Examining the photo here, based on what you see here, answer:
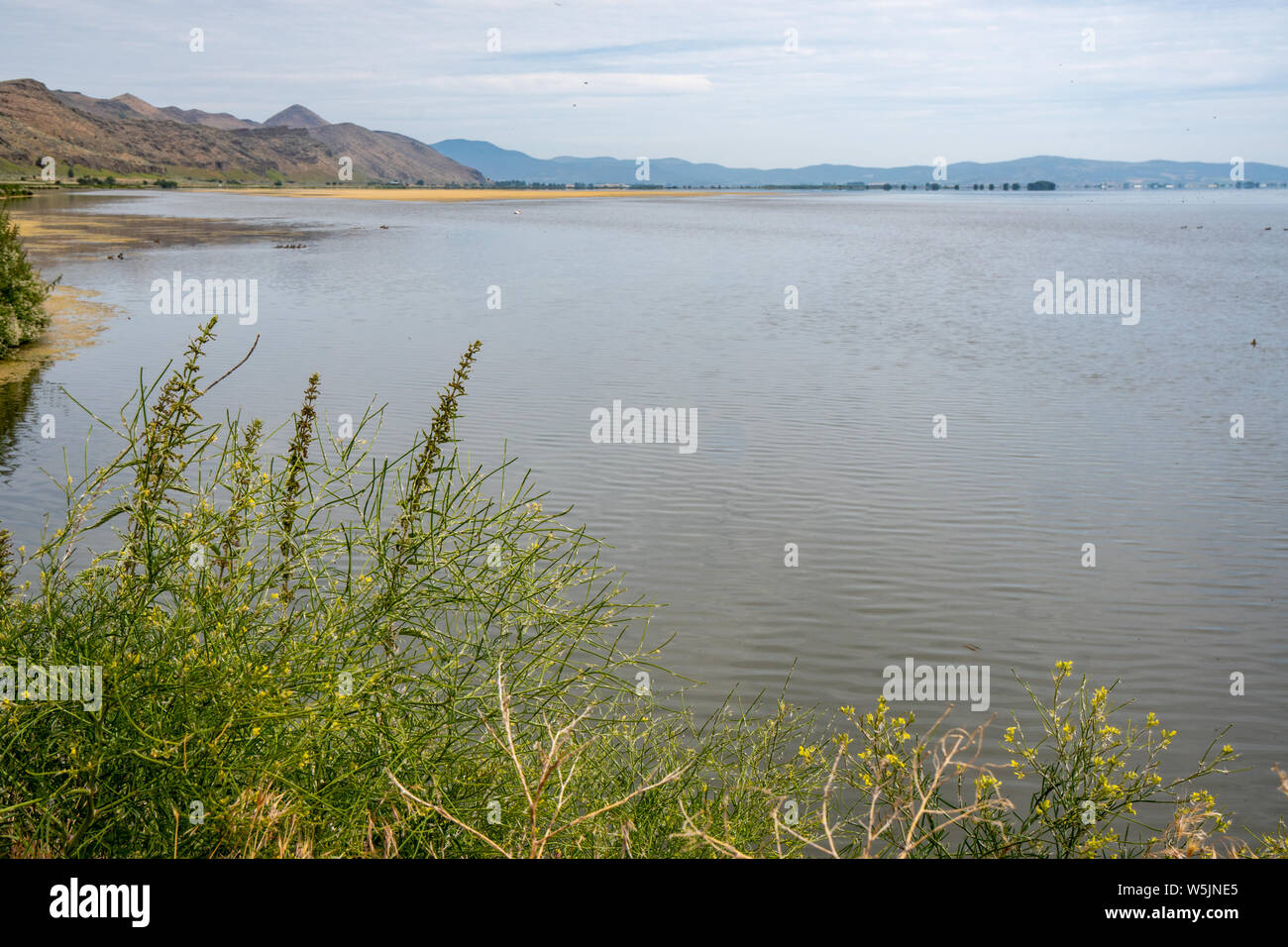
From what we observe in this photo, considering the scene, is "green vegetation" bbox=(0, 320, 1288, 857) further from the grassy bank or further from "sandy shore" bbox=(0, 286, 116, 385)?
the grassy bank

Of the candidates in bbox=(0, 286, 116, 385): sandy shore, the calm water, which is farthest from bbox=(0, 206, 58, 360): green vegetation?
the calm water

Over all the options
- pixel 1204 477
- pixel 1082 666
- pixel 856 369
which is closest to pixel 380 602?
pixel 1082 666

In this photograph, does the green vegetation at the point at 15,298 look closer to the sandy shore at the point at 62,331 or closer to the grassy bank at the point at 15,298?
the grassy bank at the point at 15,298

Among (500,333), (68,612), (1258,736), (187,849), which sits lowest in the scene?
(1258,736)

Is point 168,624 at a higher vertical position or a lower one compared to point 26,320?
lower

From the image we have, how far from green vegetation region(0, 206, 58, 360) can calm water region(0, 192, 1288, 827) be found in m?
2.05

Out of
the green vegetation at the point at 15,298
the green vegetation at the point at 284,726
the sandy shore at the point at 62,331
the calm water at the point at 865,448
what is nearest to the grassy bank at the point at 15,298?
the green vegetation at the point at 15,298

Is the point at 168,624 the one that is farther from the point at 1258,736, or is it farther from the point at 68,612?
the point at 1258,736

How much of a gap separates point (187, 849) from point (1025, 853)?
3.32 m

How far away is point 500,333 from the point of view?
31.8 meters

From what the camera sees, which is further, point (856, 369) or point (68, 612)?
point (856, 369)

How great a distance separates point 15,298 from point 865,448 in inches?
894

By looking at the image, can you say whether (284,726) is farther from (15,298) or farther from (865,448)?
(15,298)

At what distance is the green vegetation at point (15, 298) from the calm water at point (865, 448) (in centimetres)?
205
